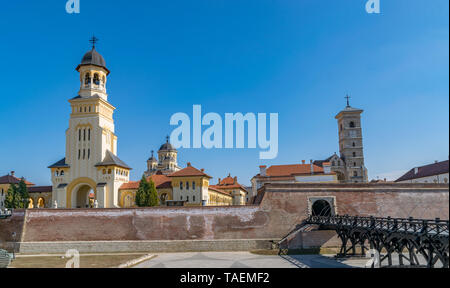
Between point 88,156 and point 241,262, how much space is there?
30.4 meters

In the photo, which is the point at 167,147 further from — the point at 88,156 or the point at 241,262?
the point at 241,262

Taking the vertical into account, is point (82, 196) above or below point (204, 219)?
above

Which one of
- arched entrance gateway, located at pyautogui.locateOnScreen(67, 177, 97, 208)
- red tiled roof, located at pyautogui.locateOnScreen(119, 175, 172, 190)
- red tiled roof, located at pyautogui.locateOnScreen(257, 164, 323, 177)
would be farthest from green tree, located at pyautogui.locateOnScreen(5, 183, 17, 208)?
red tiled roof, located at pyautogui.locateOnScreen(257, 164, 323, 177)

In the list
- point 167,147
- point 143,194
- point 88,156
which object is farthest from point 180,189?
point 167,147

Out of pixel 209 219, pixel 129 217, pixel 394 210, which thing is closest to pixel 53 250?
pixel 129 217

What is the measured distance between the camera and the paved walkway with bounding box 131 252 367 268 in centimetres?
2288

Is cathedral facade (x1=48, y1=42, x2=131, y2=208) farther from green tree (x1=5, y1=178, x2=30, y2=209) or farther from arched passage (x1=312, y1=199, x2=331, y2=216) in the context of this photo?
arched passage (x1=312, y1=199, x2=331, y2=216)

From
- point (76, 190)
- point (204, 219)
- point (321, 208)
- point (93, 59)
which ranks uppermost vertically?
point (93, 59)

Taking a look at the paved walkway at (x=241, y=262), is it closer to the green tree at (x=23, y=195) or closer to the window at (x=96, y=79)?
the window at (x=96, y=79)

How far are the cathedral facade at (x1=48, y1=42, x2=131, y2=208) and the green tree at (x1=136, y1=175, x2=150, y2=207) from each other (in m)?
2.84

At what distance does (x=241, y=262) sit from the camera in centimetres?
2467

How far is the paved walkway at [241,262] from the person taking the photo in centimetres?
2288
